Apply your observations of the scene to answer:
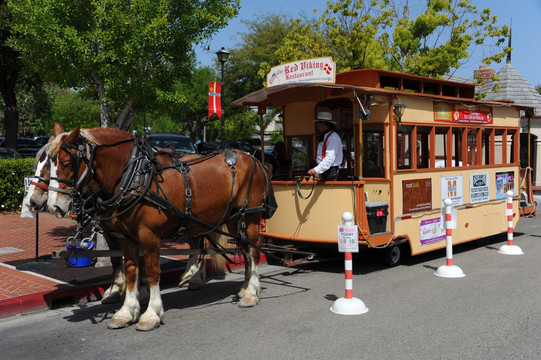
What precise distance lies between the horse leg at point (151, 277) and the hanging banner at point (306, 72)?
347 centimetres

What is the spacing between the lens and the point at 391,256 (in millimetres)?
7910

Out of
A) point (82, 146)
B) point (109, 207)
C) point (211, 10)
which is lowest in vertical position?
point (109, 207)

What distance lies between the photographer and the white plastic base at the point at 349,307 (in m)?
5.46

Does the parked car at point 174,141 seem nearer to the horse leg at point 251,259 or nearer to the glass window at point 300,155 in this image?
the glass window at point 300,155

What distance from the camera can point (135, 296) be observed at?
5.29 meters

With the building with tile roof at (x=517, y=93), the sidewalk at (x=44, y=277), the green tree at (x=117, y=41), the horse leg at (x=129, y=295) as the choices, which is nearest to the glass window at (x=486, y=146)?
the green tree at (x=117, y=41)

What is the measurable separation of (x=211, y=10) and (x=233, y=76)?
1150 inches

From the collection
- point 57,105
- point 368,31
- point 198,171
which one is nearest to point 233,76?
point 57,105

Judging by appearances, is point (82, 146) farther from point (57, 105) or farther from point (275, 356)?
point (57, 105)

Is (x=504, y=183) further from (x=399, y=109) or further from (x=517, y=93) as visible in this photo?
(x=517, y=93)

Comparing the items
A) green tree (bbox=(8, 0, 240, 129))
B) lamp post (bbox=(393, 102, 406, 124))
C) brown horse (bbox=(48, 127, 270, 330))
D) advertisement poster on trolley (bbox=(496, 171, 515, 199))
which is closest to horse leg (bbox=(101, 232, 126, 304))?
brown horse (bbox=(48, 127, 270, 330))

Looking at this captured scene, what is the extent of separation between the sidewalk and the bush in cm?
367

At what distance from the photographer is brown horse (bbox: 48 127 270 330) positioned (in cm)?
474

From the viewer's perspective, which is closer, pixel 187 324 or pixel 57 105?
pixel 187 324
